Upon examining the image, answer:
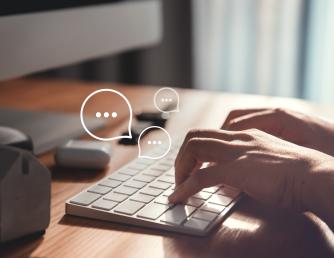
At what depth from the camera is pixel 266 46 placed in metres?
2.02

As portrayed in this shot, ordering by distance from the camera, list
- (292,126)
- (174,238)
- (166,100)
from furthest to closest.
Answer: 1. (166,100)
2. (292,126)
3. (174,238)

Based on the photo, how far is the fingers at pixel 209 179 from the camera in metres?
0.61

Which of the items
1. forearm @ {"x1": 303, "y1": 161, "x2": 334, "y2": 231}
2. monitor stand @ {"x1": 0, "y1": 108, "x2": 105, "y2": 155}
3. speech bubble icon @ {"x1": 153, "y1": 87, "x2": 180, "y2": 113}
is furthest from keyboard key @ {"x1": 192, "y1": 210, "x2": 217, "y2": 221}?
speech bubble icon @ {"x1": 153, "y1": 87, "x2": 180, "y2": 113}

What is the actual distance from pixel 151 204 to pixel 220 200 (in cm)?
8

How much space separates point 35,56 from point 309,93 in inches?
54.7

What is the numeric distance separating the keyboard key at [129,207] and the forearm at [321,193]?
0.17 meters

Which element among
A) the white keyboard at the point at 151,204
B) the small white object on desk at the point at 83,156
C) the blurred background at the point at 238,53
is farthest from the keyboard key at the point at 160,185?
the blurred background at the point at 238,53

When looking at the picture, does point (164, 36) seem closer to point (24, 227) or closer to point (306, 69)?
point (306, 69)

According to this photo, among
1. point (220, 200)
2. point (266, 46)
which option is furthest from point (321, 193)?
point (266, 46)

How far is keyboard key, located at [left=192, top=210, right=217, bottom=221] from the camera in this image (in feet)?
1.91

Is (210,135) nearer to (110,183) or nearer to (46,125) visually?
(110,183)

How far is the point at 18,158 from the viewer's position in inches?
20.5

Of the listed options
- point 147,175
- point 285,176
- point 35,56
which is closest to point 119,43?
point 35,56

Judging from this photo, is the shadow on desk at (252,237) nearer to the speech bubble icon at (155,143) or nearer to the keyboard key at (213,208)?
the keyboard key at (213,208)
